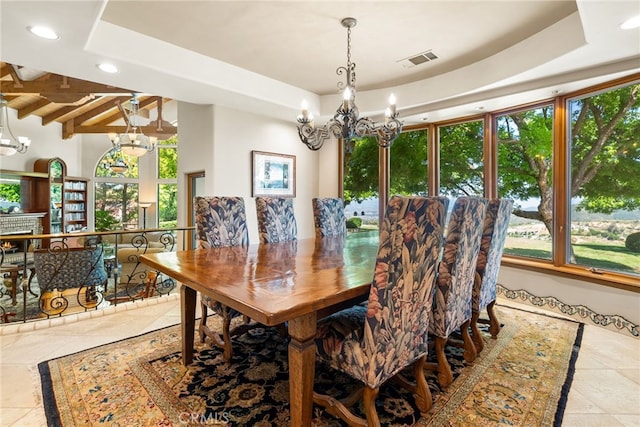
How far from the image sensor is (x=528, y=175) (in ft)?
12.5

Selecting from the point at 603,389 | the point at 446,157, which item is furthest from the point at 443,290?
the point at 446,157

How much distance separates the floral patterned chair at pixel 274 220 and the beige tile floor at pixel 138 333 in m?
1.18

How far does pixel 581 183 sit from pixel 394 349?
10.4 ft

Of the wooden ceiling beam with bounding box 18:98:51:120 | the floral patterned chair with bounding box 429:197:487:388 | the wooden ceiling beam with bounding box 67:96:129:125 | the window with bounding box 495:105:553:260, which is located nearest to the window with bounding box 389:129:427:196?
the window with bounding box 495:105:553:260

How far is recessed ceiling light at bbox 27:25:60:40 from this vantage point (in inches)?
86.5

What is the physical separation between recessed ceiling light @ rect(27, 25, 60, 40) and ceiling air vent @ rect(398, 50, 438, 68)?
3059 millimetres

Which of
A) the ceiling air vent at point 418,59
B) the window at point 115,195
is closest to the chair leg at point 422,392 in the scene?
the ceiling air vent at point 418,59

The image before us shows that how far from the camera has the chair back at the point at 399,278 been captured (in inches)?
51.8

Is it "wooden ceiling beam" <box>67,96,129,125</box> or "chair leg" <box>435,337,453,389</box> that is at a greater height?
"wooden ceiling beam" <box>67,96,129,125</box>

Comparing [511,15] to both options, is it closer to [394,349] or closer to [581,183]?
[581,183]

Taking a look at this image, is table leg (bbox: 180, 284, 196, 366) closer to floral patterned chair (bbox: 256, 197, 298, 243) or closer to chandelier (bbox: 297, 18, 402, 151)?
floral patterned chair (bbox: 256, 197, 298, 243)

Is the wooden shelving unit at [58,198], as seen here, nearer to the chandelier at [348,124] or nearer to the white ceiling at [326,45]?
the white ceiling at [326,45]

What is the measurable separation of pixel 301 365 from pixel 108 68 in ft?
10.3

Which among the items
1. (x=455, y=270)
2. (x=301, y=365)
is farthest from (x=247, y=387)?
(x=455, y=270)
